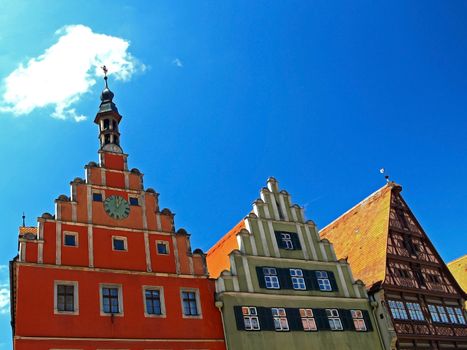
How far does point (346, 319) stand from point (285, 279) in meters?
4.14

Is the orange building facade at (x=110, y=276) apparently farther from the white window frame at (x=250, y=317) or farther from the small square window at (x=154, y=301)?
the white window frame at (x=250, y=317)

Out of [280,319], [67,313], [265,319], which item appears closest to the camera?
[67,313]

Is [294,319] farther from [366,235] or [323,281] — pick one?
[366,235]

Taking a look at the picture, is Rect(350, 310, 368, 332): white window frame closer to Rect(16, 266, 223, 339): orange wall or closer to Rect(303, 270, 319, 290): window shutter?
Rect(303, 270, 319, 290): window shutter

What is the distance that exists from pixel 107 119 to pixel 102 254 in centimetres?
898

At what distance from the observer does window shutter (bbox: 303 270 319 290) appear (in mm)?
31369

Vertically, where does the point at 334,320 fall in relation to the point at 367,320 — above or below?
below

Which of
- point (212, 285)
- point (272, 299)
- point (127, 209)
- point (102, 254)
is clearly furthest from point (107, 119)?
point (272, 299)

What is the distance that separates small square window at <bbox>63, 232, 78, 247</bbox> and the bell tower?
5.44 metres

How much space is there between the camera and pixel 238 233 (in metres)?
31.0

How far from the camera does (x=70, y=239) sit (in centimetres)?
2564

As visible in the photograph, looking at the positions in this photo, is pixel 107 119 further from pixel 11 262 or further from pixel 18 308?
pixel 18 308

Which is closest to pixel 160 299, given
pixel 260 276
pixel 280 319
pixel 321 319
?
pixel 260 276

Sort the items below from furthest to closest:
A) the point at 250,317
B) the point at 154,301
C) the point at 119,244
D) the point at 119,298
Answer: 1. the point at 250,317
2. the point at 119,244
3. the point at 154,301
4. the point at 119,298
